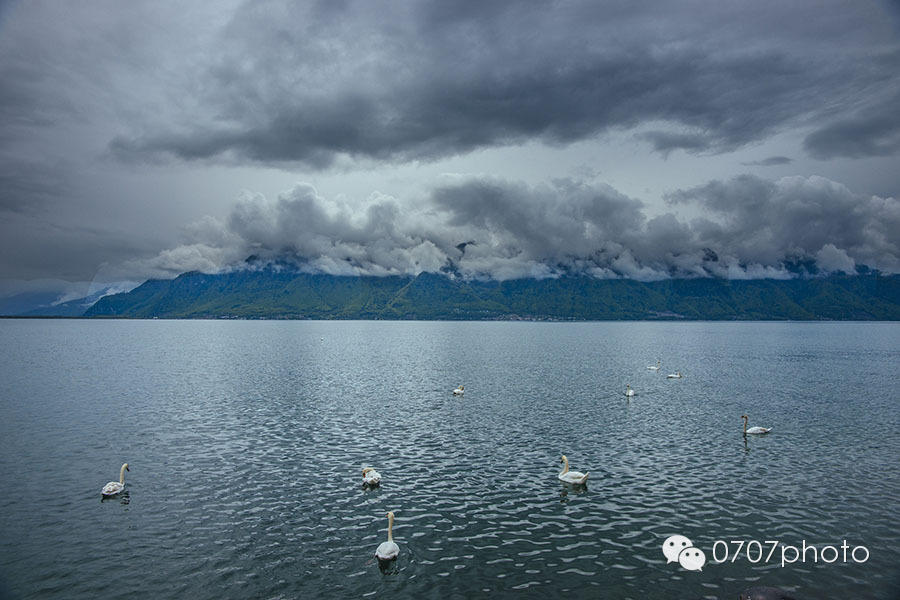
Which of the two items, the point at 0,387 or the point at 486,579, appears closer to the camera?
the point at 486,579

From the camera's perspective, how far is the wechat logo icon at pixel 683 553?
2670 centimetres

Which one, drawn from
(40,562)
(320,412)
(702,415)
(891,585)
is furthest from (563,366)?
(40,562)

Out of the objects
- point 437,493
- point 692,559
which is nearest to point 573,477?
point 437,493

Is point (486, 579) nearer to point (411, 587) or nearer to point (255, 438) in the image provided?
point (411, 587)

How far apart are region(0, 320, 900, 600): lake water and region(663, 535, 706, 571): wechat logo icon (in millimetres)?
618

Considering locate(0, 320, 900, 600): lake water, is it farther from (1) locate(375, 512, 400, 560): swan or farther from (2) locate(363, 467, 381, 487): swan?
(2) locate(363, 467, 381, 487): swan

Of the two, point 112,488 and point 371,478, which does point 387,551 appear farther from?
point 112,488

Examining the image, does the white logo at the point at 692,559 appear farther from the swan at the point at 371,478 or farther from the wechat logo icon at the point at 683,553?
the swan at the point at 371,478

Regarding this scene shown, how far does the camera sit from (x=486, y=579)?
989 inches

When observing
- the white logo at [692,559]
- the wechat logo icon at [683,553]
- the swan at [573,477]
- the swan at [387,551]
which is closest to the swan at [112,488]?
the swan at [387,551]

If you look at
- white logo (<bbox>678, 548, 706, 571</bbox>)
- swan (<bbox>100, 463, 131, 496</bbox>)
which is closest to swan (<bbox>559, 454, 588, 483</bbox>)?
white logo (<bbox>678, 548, 706, 571</bbox>)

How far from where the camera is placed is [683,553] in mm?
27781

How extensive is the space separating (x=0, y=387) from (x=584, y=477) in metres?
103

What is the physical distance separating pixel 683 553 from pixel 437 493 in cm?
1717
